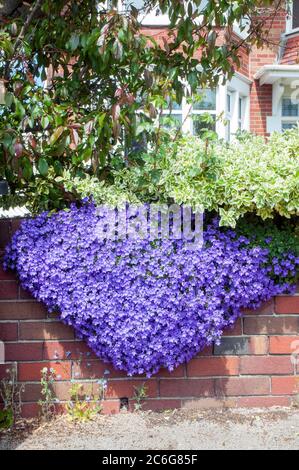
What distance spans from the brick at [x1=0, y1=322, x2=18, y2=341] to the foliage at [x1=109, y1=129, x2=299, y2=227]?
1088 mm

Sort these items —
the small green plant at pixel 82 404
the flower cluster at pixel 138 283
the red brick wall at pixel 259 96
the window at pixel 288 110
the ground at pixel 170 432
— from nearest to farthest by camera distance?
the ground at pixel 170 432, the flower cluster at pixel 138 283, the small green plant at pixel 82 404, the red brick wall at pixel 259 96, the window at pixel 288 110

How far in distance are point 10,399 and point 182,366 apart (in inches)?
41.9

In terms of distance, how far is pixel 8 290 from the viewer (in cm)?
346

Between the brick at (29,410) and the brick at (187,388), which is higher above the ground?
the brick at (187,388)

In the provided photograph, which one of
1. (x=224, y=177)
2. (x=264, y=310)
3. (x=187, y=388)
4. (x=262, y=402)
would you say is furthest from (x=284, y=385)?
(x=224, y=177)

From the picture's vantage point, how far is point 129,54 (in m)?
3.37

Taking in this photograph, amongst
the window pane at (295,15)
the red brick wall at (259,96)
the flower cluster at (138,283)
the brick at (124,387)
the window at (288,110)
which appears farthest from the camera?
the window at (288,110)

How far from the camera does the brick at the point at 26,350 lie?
3.45 meters

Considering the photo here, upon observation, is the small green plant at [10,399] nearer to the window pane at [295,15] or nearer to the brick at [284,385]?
the brick at [284,385]

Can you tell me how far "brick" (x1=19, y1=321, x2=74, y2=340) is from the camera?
3.46 metres

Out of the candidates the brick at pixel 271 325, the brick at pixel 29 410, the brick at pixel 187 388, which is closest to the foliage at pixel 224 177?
the brick at pixel 271 325

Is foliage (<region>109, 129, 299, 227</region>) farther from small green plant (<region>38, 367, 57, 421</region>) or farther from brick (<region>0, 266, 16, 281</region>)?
small green plant (<region>38, 367, 57, 421</region>)

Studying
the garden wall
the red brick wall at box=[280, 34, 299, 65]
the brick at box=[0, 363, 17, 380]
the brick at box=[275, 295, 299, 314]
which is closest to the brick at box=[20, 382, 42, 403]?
the garden wall
